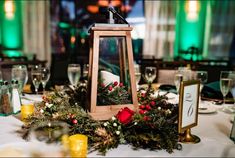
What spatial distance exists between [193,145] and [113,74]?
1.36 feet

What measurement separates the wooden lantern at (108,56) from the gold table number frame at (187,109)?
23 centimetres

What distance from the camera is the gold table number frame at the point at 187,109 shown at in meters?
0.89

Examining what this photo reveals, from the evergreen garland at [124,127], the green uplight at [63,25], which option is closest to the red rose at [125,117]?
the evergreen garland at [124,127]

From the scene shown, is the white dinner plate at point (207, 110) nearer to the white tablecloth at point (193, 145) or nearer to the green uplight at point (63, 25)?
the white tablecloth at point (193, 145)

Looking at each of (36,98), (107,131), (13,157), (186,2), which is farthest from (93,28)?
(186,2)

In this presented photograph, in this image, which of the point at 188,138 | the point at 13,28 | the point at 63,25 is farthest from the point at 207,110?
the point at 13,28

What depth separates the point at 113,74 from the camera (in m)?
1.11

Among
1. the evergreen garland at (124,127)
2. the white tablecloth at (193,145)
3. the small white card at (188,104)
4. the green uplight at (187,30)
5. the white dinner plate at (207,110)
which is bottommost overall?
the white tablecloth at (193,145)

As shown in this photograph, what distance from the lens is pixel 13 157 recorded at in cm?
72

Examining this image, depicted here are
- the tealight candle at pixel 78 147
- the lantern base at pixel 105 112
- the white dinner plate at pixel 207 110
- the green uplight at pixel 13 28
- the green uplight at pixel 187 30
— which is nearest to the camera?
the tealight candle at pixel 78 147

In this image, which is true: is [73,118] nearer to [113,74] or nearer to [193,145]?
[113,74]

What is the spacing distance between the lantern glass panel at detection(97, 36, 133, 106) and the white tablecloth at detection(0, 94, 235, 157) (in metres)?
0.22

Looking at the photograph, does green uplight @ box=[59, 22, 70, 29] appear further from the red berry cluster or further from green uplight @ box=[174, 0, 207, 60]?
the red berry cluster

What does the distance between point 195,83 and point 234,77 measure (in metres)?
0.53
